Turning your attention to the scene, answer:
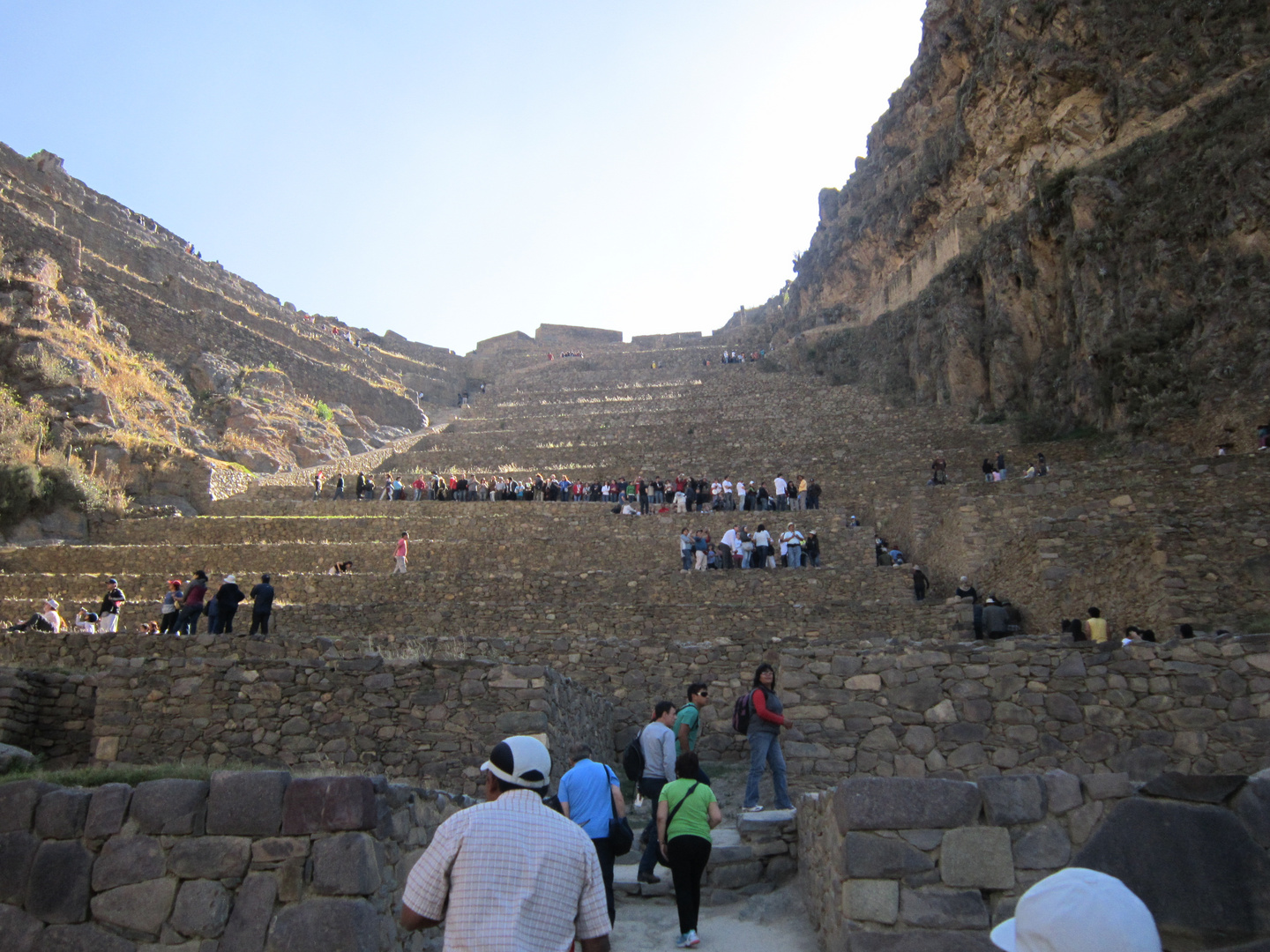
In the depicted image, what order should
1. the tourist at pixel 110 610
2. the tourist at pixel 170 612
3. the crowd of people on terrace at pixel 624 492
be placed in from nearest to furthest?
the tourist at pixel 170 612, the tourist at pixel 110 610, the crowd of people on terrace at pixel 624 492

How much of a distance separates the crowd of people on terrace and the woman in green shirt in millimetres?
18273

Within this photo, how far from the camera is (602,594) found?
774 inches

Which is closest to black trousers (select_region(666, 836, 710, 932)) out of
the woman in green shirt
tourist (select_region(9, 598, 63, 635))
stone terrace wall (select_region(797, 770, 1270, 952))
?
the woman in green shirt

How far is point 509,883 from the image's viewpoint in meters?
3.78

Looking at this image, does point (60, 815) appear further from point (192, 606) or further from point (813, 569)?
point (813, 569)

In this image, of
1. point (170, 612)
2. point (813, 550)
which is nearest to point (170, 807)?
point (170, 612)

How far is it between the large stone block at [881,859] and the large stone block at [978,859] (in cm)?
11

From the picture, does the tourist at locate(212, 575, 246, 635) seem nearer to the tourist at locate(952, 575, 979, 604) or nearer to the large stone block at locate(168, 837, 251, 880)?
the large stone block at locate(168, 837, 251, 880)

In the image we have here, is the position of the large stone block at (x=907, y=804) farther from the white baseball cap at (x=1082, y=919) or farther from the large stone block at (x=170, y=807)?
the large stone block at (x=170, y=807)

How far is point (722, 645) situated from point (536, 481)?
1658 centimetres

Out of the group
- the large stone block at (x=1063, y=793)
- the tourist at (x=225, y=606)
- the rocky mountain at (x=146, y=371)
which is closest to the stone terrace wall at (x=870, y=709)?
the large stone block at (x=1063, y=793)

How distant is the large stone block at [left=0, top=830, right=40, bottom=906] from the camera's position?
5316 mm

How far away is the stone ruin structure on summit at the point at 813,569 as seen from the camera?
17.3 ft

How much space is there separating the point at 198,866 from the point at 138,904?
38cm
